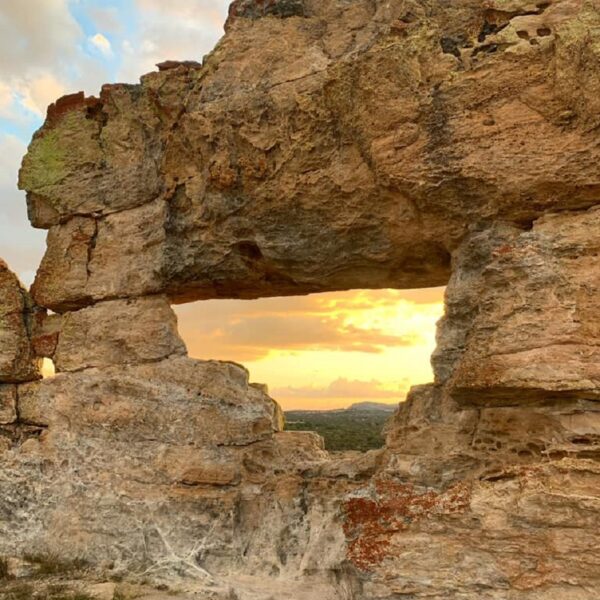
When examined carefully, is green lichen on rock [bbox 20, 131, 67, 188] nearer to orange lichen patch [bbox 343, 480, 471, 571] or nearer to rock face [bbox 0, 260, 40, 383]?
rock face [bbox 0, 260, 40, 383]

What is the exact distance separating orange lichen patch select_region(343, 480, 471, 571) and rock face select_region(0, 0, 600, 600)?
0.07 ft

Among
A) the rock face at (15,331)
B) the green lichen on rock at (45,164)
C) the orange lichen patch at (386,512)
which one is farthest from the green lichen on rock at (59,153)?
the orange lichen patch at (386,512)

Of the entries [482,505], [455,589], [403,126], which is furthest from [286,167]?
[455,589]

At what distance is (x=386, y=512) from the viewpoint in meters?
6.59

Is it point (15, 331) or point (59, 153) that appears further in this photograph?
point (59, 153)

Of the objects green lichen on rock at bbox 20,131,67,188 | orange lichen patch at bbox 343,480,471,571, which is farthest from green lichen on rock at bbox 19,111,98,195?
orange lichen patch at bbox 343,480,471,571

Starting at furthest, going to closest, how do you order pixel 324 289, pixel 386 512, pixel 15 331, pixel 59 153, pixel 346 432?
pixel 346 432 < pixel 59 153 < pixel 15 331 < pixel 324 289 < pixel 386 512

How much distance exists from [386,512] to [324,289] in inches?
130

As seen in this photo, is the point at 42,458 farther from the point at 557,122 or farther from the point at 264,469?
the point at 557,122

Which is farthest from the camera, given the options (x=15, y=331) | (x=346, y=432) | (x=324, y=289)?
(x=346, y=432)

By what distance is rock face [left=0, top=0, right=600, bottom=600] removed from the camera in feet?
20.4

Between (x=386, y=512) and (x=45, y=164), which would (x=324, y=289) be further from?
(x=45, y=164)

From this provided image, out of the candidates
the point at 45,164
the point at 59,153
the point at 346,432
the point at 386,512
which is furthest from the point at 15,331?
the point at 346,432

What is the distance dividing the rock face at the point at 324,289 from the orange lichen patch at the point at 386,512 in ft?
0.07
